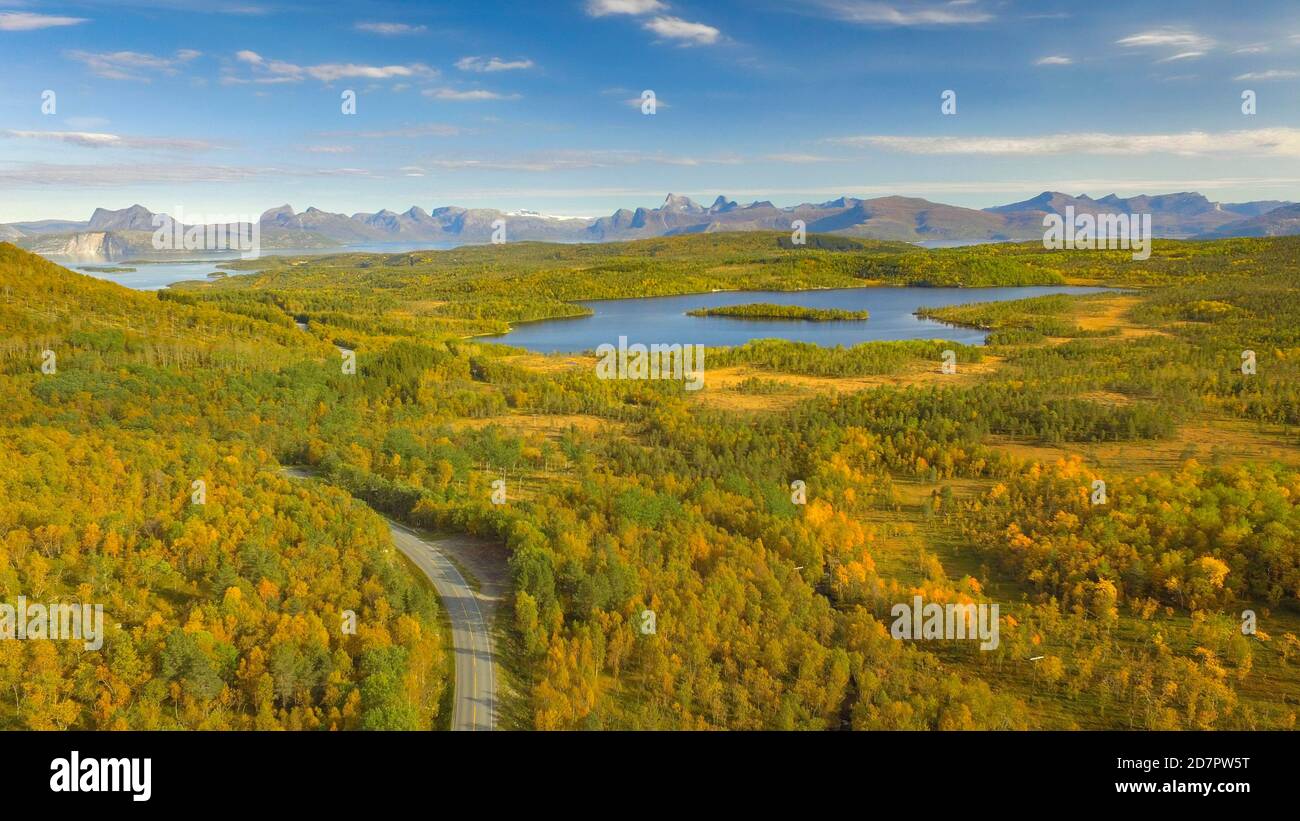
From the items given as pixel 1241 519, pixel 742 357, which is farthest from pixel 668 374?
pixel 1241 519

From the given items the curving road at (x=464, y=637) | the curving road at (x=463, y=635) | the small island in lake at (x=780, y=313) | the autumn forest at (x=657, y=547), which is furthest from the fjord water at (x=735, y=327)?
the curving road at (x=464, y=637)

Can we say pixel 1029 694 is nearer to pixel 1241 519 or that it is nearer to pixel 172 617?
pixel 1241 519

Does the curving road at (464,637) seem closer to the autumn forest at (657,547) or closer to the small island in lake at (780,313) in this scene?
the autumn forest at (657,547)

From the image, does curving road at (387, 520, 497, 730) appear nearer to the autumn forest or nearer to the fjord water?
the autumn forest

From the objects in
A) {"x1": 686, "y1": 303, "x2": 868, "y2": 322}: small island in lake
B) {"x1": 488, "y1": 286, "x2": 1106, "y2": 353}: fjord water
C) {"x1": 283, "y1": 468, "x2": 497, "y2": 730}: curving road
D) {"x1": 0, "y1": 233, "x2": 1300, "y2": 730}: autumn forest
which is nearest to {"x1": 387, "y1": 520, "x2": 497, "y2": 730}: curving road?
{"x1": 283, "y1": 468, "x2": 497, "y2": 730}: curving road

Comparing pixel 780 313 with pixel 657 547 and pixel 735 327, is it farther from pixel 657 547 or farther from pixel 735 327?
pixel 657 547

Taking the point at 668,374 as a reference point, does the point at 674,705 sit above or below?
below

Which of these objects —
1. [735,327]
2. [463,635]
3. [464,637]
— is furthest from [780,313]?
[464,637]
